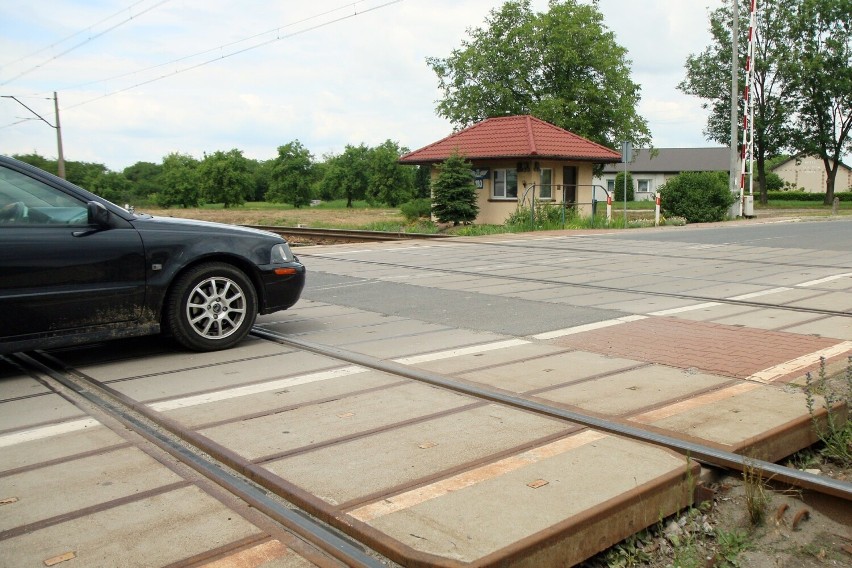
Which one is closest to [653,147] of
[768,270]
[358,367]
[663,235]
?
[663,235]

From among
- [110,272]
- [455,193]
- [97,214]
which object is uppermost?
[455,193]

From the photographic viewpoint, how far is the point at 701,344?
6.79m

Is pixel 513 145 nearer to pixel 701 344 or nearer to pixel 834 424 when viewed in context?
pixel 701 344

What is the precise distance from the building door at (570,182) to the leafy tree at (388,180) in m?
62.2

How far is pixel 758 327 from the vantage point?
7594 millimetres

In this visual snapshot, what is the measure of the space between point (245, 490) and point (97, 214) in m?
3.33

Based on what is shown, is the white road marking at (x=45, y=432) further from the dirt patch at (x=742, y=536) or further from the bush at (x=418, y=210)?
the bush at (x=418, y=210)

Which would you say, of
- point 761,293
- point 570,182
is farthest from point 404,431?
point 570,182

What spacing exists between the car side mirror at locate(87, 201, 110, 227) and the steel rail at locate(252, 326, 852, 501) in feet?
7.00

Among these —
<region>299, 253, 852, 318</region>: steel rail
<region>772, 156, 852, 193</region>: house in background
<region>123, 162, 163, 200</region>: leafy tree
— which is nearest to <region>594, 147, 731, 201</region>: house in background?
<region>772, 156, 852, 193</region>: house in background

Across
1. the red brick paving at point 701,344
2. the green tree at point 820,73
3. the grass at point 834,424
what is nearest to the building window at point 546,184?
the red brick paving at point 701,344

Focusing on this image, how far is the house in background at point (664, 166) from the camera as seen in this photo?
3706 inches

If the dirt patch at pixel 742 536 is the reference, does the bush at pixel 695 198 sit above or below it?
above

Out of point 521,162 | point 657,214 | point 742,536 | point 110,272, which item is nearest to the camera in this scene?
point 742,536
